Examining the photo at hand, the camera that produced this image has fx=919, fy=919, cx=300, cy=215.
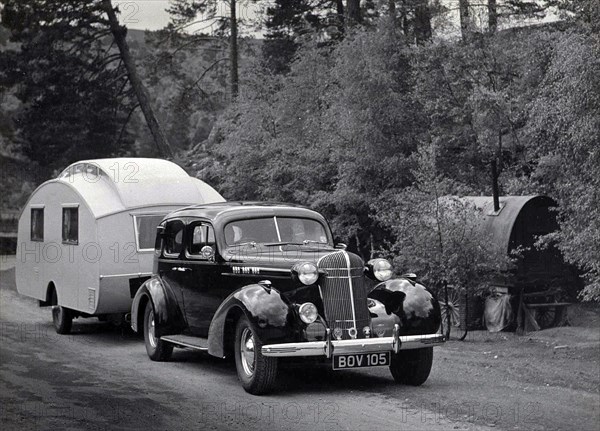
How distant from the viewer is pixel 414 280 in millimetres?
10805

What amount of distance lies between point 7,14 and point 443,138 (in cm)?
1875

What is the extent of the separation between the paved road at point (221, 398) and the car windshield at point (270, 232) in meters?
1.60

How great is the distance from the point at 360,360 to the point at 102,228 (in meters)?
6.16

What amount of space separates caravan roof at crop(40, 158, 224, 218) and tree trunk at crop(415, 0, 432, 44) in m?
14.0

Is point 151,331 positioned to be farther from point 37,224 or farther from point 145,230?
point 37,224

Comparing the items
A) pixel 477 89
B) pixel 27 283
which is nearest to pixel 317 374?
pixel 27 283

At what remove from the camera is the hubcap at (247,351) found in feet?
32.0

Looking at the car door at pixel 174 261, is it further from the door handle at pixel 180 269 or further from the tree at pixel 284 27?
the tree at pixel 284 27

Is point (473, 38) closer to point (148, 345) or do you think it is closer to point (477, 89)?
point (477, 89)

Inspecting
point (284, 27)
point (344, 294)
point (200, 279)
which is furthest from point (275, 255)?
point (284, 27)

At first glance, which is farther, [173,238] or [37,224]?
[37,224]

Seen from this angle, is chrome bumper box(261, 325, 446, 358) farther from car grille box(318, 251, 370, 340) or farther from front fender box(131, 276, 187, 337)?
front fender box(131, 276, 187, 337)

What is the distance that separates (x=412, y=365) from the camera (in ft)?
33.2

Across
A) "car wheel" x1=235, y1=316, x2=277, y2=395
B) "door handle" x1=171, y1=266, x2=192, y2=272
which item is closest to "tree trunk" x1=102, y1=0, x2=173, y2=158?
"door handle" x1=171, y1=266, x2=192, y2=272
